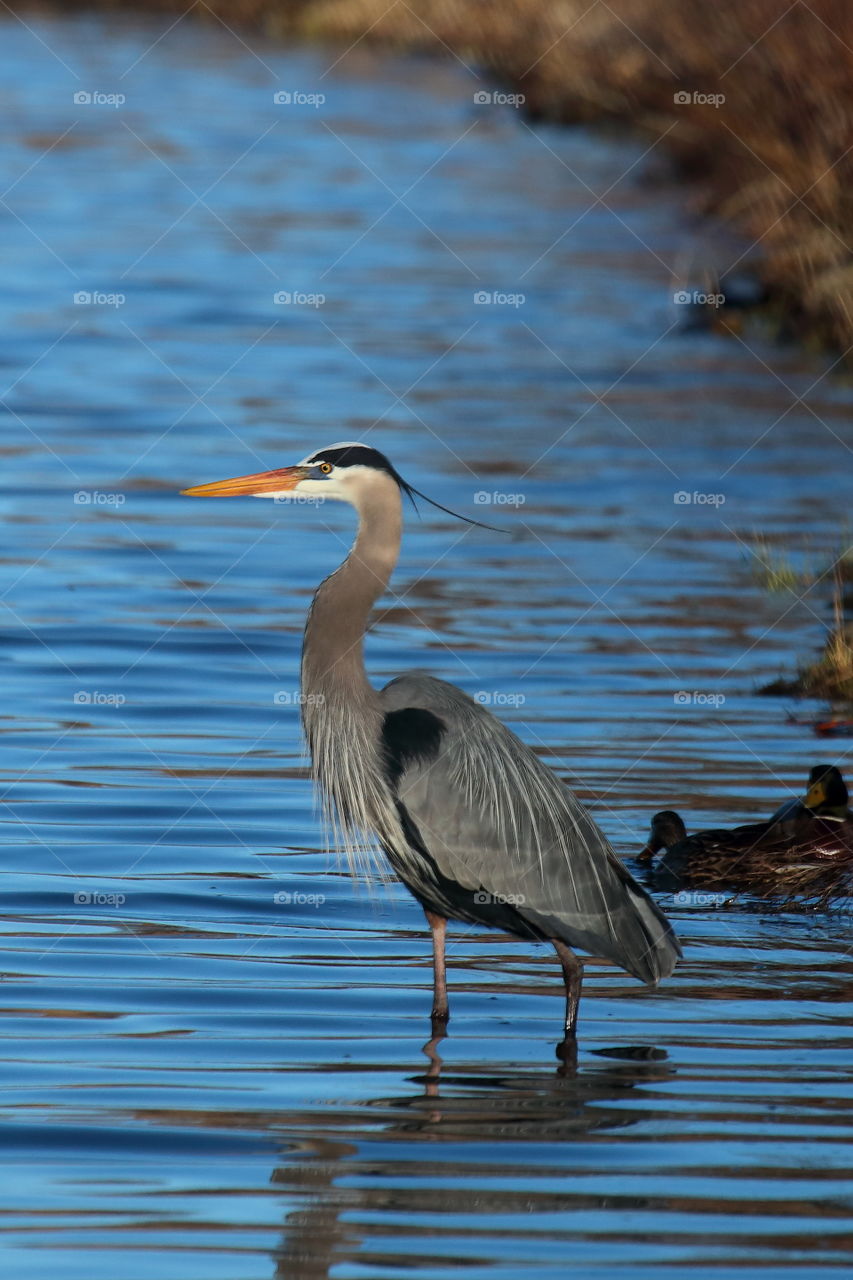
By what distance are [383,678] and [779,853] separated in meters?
2.90

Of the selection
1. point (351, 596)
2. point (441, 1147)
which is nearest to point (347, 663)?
point (351, 596)

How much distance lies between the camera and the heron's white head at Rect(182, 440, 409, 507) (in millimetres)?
7172

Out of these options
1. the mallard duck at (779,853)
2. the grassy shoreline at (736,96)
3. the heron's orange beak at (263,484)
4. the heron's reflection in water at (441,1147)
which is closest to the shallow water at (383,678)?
the heron's reflection in water at (441,1147)

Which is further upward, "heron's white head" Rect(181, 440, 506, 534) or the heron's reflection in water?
"heron's white head" Rect(181, 440, 506, 534)

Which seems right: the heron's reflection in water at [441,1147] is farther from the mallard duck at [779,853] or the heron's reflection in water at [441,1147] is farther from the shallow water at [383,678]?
the mallard duck at [779,853]

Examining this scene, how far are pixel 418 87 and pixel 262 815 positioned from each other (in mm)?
33403

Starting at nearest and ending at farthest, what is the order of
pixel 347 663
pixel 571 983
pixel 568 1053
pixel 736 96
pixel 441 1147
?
pixel 441 1147 < pixel 568 1053 < pixel 571 983 < pixel 347 663 < pixel 736 96

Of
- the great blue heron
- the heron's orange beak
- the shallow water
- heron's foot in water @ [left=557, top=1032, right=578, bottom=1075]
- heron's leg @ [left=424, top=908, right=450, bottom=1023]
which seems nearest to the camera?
the shallow water

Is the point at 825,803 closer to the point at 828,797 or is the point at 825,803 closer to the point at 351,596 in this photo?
the point at 828,797

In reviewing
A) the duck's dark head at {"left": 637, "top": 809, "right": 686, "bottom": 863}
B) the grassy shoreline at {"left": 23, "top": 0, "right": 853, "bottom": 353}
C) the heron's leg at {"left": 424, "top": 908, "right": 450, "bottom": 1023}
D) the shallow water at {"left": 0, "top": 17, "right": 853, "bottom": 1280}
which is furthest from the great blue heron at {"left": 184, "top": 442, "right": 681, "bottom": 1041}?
the grassy shoreline at {"left": 23, "top": 0, "right": 853, "bottom": 353}

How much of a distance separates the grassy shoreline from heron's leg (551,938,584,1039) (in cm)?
1210

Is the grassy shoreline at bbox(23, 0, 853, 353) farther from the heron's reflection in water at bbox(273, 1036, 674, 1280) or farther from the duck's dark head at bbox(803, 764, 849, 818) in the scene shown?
the heron's reflection in water at bbox(273, 1036, 674, 1280)

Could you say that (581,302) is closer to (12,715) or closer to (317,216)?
(317,216)

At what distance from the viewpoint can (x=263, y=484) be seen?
7473 millimetres
